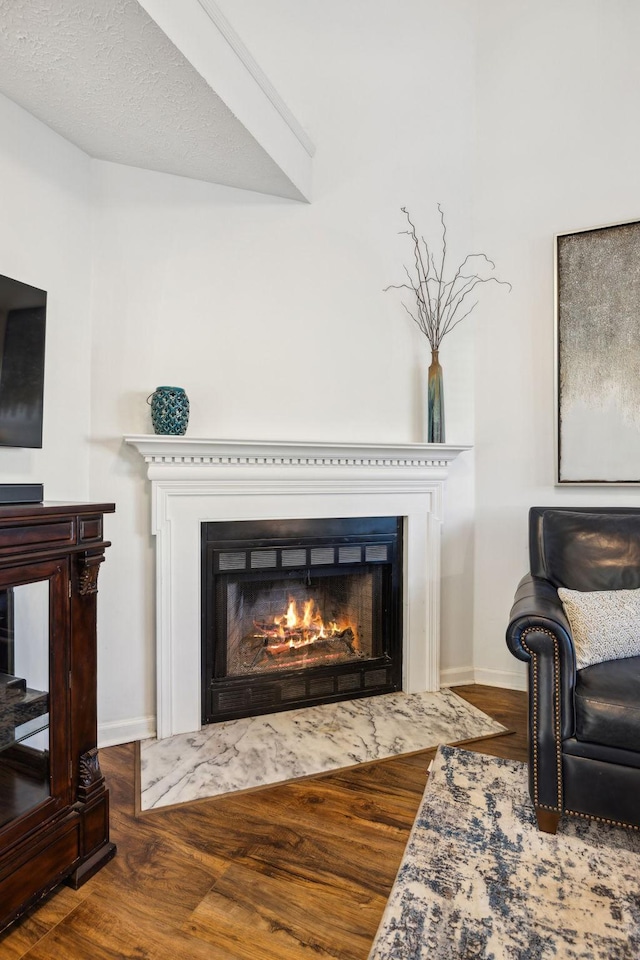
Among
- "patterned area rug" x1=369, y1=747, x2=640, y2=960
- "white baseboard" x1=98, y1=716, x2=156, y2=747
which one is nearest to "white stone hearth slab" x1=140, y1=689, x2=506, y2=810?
"white baseboard" x1=98, y1=716, x2=156, y2=747

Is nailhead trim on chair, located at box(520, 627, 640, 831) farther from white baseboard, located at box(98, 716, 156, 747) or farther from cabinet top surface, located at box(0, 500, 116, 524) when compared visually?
white baseboard, located at box(98, 716, 156, 747)

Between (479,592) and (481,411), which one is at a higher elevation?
(481,411)

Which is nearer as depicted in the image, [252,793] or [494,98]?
[252,793]

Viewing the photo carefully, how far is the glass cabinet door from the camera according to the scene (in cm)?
133

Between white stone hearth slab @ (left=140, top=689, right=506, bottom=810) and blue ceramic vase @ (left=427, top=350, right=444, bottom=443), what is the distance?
1.35 m

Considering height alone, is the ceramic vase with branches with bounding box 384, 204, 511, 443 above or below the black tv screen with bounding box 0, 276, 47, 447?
above

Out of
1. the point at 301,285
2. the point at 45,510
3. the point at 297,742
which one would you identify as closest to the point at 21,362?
the point at 45,510

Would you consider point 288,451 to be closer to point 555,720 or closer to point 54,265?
point 54,265

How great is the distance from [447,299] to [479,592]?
164 centimetres

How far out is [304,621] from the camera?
2740 millimetres

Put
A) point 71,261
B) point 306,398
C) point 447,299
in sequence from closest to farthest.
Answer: point 71,261 → point 306,398 → point 447,299

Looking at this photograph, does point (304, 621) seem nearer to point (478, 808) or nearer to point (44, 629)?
point (478, 808)

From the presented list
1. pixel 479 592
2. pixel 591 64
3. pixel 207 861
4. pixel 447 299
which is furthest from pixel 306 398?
pixel 591 64

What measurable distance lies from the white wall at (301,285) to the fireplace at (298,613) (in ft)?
1.05
